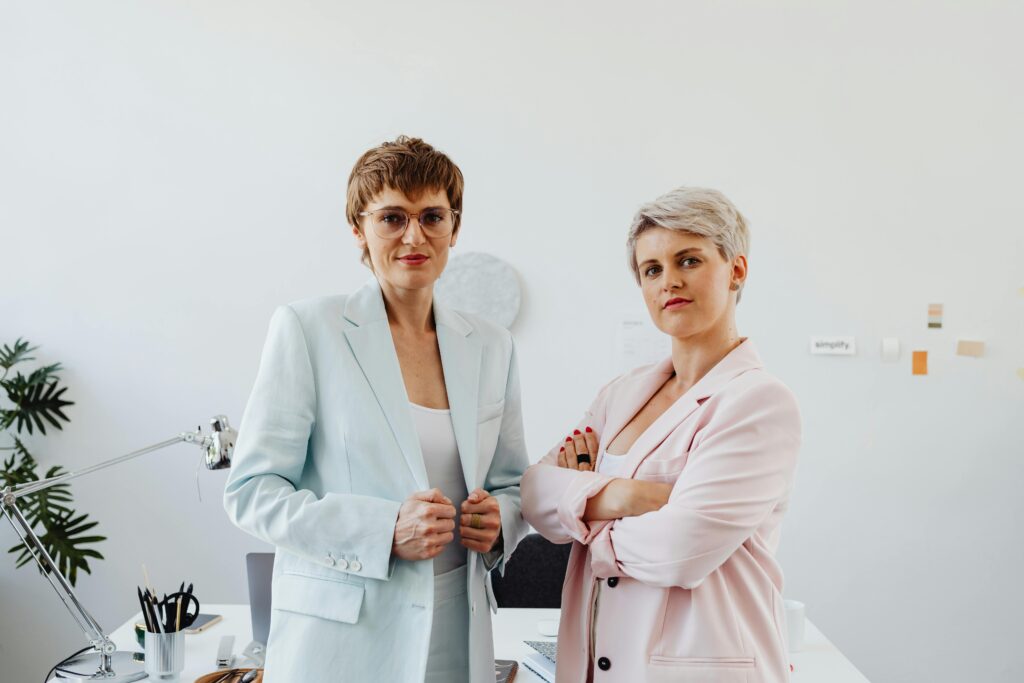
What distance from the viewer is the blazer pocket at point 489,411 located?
1.74m

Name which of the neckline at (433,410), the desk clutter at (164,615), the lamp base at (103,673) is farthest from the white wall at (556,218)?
the neckline at (433,410)

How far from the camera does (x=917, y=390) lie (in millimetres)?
3604

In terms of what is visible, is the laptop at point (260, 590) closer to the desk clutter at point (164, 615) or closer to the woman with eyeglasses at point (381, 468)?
the desk clutter at point (164, 615)

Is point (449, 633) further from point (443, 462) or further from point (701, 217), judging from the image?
point (701, 217)

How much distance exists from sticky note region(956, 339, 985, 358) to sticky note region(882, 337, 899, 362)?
241 millimetres

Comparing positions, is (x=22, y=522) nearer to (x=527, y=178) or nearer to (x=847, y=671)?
(x=847, y=671)

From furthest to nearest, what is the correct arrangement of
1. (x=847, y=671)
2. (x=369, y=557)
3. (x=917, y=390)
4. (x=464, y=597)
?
(x=917, y=390) < (x=847, y=671) < (x=464, y=597) < (x=369, y=557)

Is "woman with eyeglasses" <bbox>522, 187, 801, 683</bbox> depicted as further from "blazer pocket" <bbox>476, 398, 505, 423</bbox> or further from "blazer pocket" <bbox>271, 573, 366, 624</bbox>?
"blazer pocket" <bbox>271, 573, 366, 624</bbox>

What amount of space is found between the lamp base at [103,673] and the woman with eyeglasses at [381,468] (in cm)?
64

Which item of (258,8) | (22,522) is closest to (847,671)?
(22,522)

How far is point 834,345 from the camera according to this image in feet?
11.9

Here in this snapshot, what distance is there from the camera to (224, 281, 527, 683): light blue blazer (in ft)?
4.99

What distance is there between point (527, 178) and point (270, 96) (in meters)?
1.11

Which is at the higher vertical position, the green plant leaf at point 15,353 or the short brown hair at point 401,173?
the short brown hair at point 401,173
